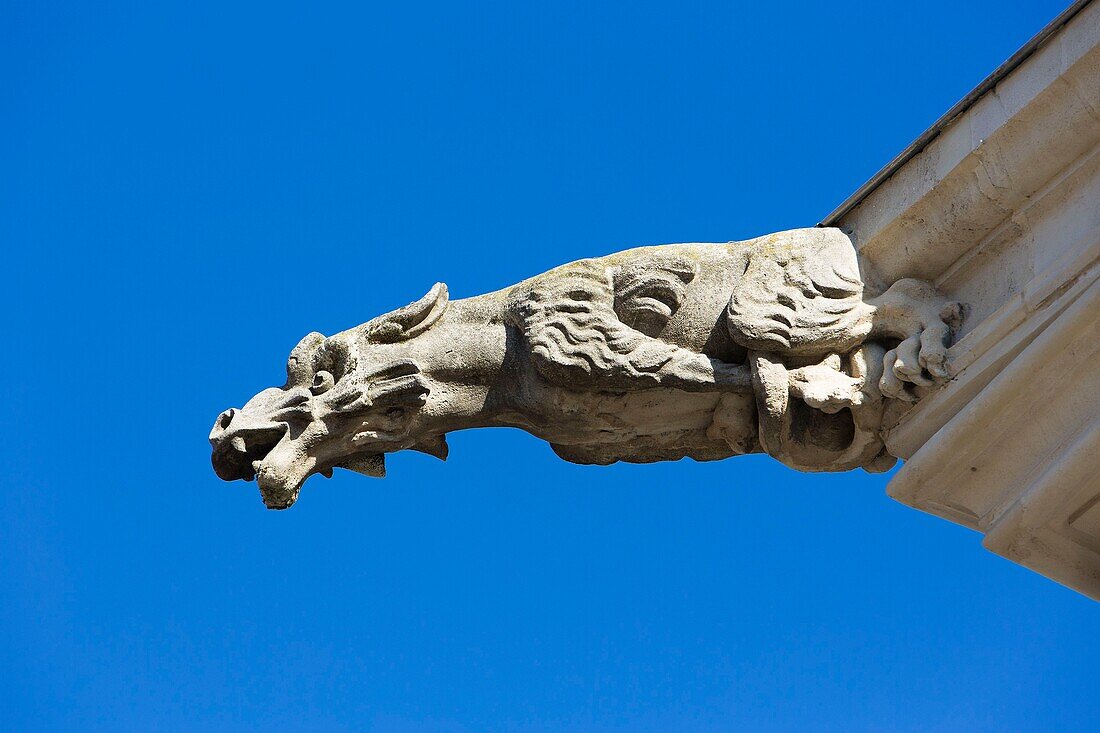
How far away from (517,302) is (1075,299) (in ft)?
6.25

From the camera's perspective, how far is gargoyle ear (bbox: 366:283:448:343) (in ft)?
Result: 20.0

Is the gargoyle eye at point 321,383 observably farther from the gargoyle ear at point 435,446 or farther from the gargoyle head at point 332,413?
the gargoyle ear at point 435,446

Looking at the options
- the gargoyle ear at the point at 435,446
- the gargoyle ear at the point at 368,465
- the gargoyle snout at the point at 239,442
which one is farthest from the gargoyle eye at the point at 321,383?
the gargoyle ear at the point at 435,446

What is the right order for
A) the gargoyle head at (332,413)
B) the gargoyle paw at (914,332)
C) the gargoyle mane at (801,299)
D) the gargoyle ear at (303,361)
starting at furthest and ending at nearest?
the gargoyle ear at (303,361) → the gargoyle head at (332,413) → the gargoyle mane at (801,299) → the gargoyle paw at (914,332)

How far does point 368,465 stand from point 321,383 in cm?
35

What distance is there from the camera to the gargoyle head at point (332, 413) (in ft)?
19.5

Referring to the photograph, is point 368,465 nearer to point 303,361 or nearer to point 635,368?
point 303,361

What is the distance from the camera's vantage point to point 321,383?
19.8ft

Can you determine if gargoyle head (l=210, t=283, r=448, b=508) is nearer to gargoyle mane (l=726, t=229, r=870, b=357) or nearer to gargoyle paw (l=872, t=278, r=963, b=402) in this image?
gargoyle mane (l=726, t=229, r=870, b=357)

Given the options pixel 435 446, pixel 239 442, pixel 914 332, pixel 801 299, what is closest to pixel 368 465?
pixel 435 446

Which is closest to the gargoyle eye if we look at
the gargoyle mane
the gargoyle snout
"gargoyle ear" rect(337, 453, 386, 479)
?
the gargoyle snout

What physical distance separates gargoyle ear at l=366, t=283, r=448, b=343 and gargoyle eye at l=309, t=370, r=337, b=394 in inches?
8.3

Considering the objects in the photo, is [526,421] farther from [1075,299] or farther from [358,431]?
[1075,299]

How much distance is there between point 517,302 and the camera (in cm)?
598
